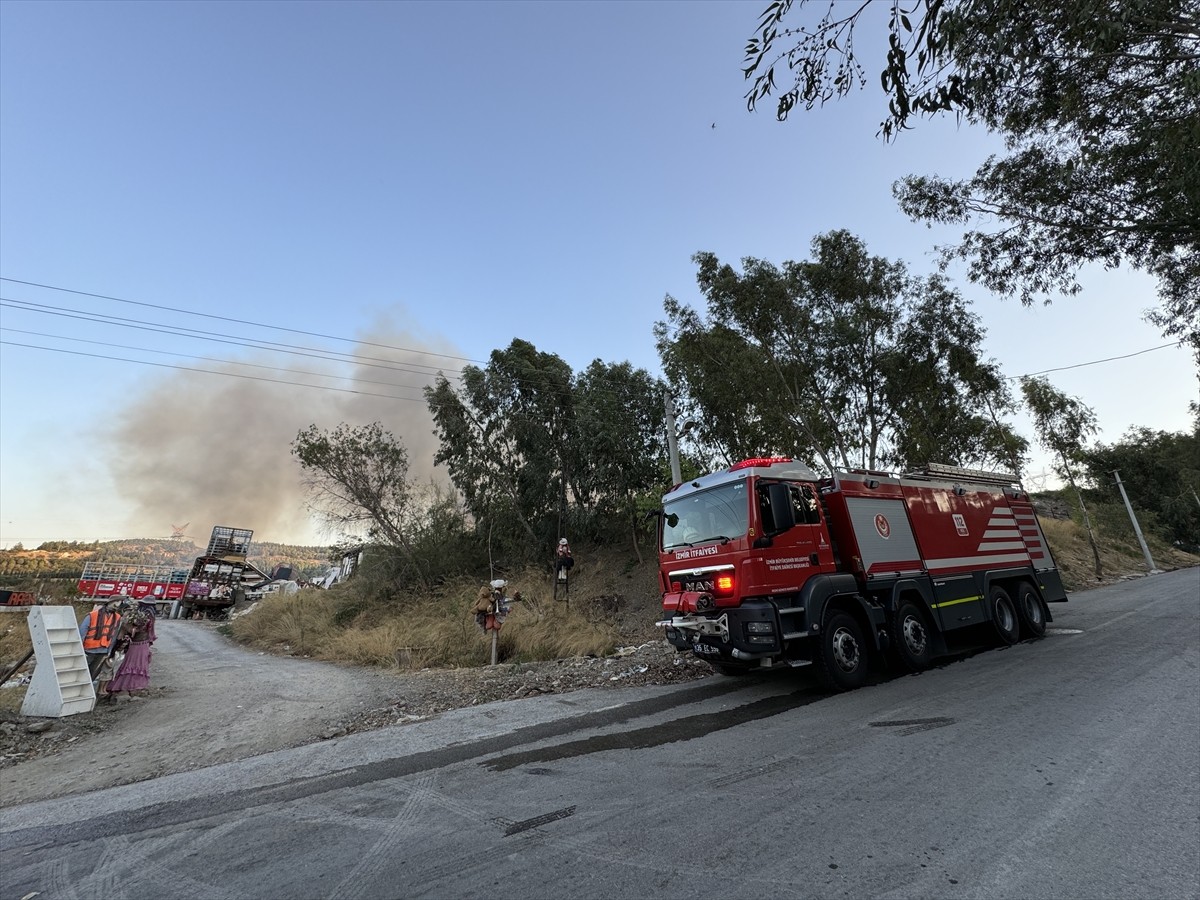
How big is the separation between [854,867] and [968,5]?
244 inches

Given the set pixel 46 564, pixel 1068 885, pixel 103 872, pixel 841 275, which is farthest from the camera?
pixel 46 564

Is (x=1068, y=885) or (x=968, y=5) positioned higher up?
(x=968, y=5)

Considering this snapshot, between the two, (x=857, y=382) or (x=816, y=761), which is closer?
(x=816, y=761)

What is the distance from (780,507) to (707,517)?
45.2 inches

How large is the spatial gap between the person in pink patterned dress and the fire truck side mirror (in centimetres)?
990

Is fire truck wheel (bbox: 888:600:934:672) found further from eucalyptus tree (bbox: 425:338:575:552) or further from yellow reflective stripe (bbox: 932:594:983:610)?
eucalyptus tree (bbox: 425:338:575:552)

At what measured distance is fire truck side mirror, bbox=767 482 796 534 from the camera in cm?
686

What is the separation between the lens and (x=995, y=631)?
31.9ft

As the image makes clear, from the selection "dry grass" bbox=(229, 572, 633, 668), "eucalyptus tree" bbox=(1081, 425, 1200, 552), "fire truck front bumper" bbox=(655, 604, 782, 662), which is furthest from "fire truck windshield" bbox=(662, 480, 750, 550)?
"eucalyptus tree" bbox=(1081, 425, 1200, 552)

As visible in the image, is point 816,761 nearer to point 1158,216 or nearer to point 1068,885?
point 1068,885

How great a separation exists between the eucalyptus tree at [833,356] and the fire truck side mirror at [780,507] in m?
10.5

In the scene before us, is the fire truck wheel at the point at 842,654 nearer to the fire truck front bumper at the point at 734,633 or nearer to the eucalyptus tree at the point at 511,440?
the fire truck front bumper at the point at 734,633

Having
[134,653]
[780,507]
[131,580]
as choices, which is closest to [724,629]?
[780,507]

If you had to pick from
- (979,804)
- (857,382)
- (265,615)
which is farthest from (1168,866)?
(265,615)
